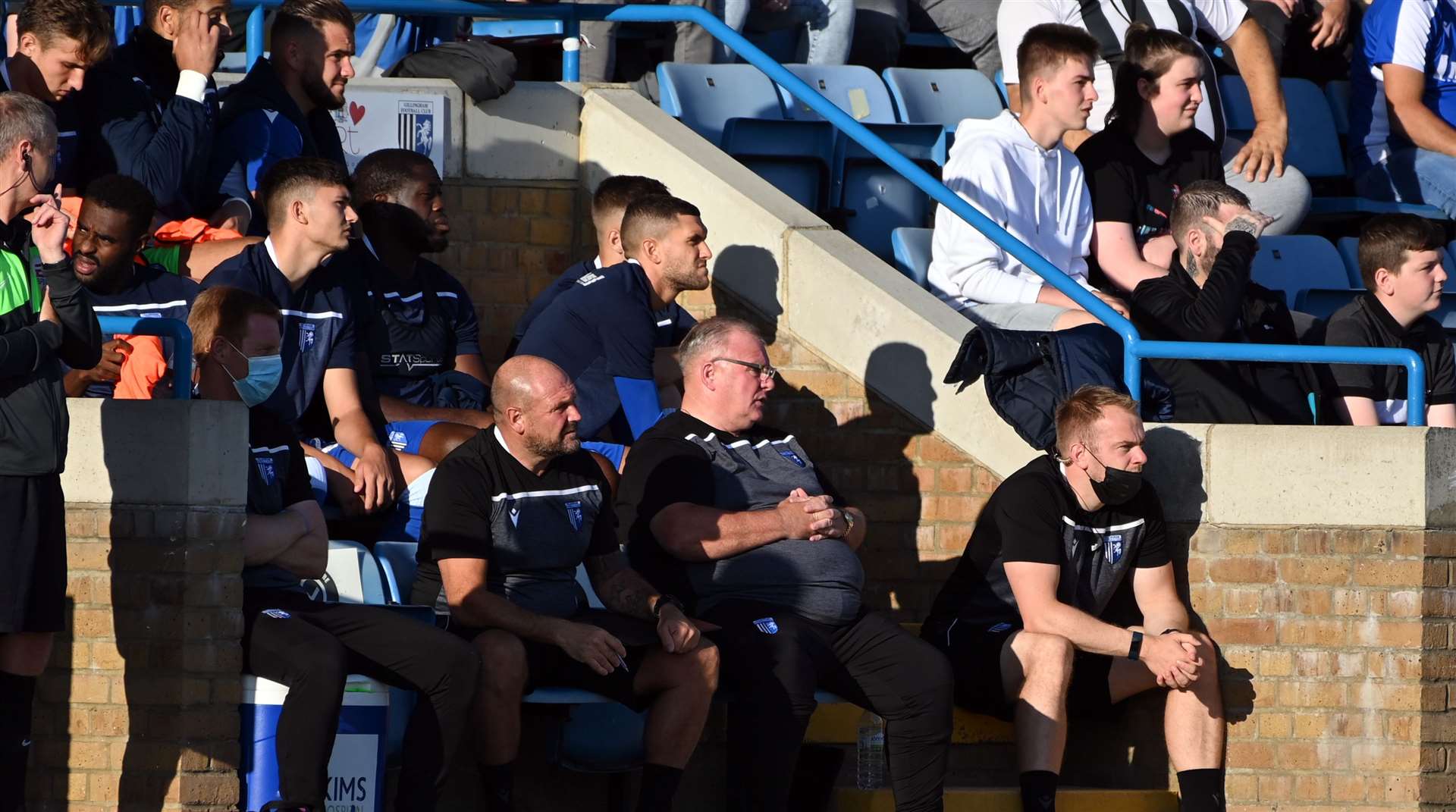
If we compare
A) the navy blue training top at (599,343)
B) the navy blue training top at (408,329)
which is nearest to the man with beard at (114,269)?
the navy blue training top at (408,329)

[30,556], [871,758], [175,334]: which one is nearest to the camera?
[30,556]

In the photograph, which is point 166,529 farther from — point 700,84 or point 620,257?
point 700,84

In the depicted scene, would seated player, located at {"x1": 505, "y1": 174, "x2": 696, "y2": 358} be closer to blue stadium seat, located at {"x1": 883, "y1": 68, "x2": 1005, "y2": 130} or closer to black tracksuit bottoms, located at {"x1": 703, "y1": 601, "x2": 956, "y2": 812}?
black tracksuit bottoms, located at {"x1": 703, "y1": 601, "x2": 956, "y2": 812}

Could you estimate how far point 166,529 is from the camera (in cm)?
566

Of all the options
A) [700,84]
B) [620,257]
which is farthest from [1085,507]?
[700,84]

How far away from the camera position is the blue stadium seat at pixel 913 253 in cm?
815

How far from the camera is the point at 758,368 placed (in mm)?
6645

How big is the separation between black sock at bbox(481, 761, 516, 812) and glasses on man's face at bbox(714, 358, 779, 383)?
144cm

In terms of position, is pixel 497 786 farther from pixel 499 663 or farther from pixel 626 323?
pixel 626 323

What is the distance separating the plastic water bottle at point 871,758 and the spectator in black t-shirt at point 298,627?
1414 mm

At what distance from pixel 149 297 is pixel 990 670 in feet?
9.29

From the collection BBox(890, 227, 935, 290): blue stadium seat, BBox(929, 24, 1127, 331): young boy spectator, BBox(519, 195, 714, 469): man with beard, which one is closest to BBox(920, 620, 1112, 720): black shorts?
BBox(519, 195, 714, 469): man with beard

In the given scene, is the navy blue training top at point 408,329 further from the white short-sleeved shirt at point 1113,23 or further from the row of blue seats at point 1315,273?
the white short-sleeved shirt at point 1113,23

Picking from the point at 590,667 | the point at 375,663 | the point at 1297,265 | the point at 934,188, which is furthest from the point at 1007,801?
the point at 1297,265
